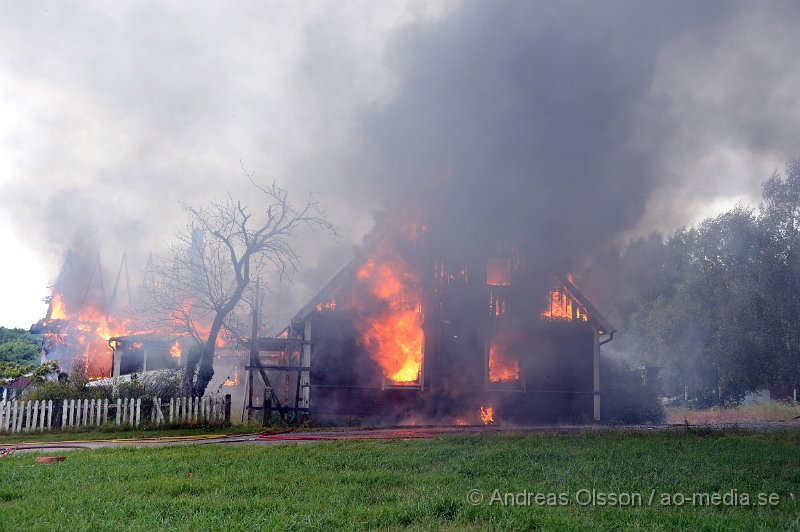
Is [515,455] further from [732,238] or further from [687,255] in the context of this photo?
[687,255]

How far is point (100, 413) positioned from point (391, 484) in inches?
507

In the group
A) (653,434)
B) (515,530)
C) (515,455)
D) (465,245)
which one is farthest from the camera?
(465,245)

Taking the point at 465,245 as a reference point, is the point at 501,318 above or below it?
below

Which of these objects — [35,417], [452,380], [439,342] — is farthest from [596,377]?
[35,417]

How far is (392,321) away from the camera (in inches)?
757

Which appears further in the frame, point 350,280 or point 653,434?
point 350,280

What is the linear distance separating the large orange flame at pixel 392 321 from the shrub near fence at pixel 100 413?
5051 millimetres

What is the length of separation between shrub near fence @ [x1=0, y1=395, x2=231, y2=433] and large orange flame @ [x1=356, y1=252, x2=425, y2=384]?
5051 millimetres

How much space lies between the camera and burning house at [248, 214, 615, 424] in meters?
19.0

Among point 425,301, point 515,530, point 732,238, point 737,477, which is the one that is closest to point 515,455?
point 737,477

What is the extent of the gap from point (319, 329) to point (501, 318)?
236 inches

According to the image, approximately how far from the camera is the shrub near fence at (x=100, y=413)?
632 inches

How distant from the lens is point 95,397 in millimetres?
17422

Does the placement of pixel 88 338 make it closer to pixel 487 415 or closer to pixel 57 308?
pixel 57 308
